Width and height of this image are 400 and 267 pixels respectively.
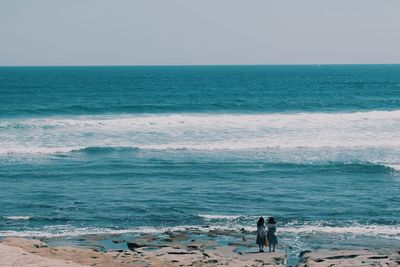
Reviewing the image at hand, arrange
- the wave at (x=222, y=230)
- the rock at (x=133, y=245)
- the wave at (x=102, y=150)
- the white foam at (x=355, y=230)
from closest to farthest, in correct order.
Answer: the rock at (x=133, y=245), the wave at (x=222, y=230), the white foam at (x=355, y=230), the wave at (x=102, y=150)

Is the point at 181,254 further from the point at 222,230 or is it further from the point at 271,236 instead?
the point at 222,230

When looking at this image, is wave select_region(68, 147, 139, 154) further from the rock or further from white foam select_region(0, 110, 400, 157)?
the rock

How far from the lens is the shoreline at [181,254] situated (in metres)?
18.1

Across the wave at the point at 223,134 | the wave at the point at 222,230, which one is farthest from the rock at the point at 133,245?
the wave at the point at 223,134

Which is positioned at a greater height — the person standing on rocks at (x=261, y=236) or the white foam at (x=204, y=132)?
the white foam at (x=204, y=132)

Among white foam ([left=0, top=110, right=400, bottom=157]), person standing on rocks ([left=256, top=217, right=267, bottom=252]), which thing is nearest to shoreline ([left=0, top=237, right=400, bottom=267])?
person standing on rocks ([left=256, top=217, right=267, bottom=252])

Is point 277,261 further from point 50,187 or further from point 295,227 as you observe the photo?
point 50,187

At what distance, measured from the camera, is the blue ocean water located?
2509cm

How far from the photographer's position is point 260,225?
20.9m

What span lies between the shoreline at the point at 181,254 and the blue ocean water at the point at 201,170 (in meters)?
1.91

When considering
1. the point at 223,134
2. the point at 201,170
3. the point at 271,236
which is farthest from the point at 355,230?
the point at 223,134

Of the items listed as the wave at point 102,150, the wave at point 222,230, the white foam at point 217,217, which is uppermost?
the wave at point 102,150

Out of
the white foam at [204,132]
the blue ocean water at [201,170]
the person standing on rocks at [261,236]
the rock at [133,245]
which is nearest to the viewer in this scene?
the person standing on rocks at [261,236]

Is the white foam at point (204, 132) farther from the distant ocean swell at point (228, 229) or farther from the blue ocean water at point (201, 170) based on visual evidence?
the distant ocean swell at point (228, 229)
